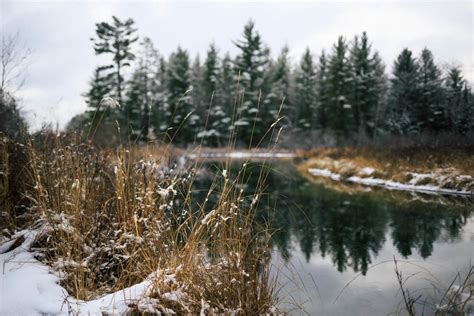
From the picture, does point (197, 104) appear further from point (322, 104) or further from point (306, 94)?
point (322, 104)

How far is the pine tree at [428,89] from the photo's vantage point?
25.3 metres

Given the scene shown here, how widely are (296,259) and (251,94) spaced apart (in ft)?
96.0

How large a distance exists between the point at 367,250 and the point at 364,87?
3059cm

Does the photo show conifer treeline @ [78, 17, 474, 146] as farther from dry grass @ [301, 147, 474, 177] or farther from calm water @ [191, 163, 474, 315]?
calm water @ [191, 163, 474, 315]

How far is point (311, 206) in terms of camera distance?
812 centimetres

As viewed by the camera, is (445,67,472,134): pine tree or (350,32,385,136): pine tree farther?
(350,32,385,136): pine tree

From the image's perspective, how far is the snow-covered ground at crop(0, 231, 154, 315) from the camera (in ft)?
6.71

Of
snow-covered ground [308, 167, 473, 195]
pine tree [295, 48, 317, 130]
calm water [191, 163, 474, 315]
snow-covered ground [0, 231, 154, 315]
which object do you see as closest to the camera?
snow-covered ground [0, 231, 154, 315]

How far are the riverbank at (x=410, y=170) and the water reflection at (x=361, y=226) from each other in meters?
1.19

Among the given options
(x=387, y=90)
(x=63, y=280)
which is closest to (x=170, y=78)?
(x=387, y=90)

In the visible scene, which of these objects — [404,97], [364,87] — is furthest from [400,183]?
[364,87]

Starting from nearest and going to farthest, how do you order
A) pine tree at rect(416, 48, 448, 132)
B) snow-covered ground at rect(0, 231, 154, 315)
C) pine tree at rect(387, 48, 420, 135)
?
snow-covered ground at rect(0, 231, 154, 315)
pine tree at rect(416, 48, 448, 132)
pine tree at rect(387, 48, 420, 135)

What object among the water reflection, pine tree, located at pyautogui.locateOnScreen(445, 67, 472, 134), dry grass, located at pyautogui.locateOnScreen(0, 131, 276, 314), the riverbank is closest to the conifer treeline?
pine tree, located at pyautogui.locateOnScreen(445, 67, 472, 134)

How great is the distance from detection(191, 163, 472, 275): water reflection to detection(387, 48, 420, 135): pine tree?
2053 centimetres
